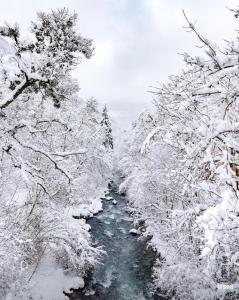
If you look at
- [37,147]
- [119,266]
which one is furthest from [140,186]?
[37,147]

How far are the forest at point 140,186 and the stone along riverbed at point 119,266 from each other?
0.09 metres

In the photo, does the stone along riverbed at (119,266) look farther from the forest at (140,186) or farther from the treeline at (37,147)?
the treeline at (37,147)

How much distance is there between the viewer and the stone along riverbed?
1645cm

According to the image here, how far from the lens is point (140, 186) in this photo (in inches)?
930

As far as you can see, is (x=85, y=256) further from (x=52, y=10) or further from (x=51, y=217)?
(x=52, y=10)

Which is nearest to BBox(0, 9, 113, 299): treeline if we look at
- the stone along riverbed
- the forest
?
the forest

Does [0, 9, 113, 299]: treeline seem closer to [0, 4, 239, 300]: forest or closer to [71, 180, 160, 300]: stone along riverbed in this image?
[0, 4, 239, 300]: forest

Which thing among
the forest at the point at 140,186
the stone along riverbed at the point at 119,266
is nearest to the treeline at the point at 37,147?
the forest at the point at 140,186

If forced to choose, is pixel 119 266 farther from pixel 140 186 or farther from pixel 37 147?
pixel 37 147

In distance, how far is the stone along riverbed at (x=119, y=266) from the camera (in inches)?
648

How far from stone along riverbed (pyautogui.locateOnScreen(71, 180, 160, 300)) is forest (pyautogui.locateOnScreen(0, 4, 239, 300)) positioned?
93 millimetres

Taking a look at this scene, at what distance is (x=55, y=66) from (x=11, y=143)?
7.72 ft

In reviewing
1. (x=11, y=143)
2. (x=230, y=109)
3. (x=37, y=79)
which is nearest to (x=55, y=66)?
(x=37, y=79)

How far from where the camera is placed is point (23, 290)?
14.4m
